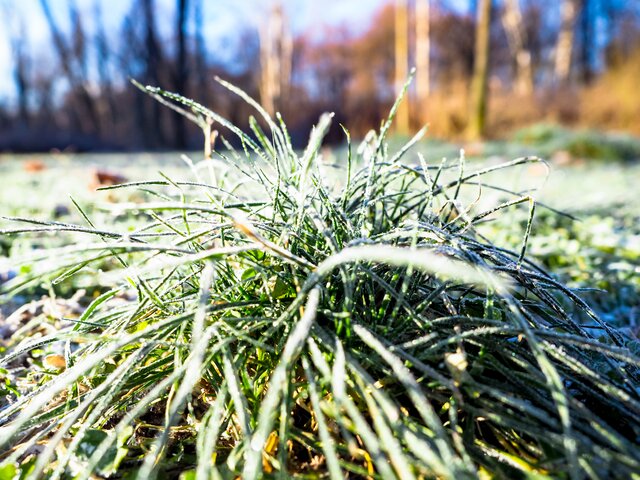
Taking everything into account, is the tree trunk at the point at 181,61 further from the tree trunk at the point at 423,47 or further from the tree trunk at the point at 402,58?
the tree trunk at the point at 423,47

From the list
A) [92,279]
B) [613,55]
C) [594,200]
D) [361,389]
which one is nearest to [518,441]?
[361,389]

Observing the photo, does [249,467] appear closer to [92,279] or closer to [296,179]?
[296,179]

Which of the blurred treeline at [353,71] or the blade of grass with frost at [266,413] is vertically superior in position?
the blurred treeline at [353,71]

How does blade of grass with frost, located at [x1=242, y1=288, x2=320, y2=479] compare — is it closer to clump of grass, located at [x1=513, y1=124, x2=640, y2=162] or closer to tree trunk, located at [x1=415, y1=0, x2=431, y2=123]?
clump of grass, located at [x1=513, y1=124, x2=640, y2=162]

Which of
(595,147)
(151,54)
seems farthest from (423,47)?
(151,54)

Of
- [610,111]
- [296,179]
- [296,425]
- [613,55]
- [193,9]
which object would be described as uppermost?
[193,9]

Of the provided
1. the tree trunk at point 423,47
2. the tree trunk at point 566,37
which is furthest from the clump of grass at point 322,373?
the tree trunk at point 566,37

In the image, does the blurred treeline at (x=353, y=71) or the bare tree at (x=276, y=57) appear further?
the bare tree at (x=276, y=57)
